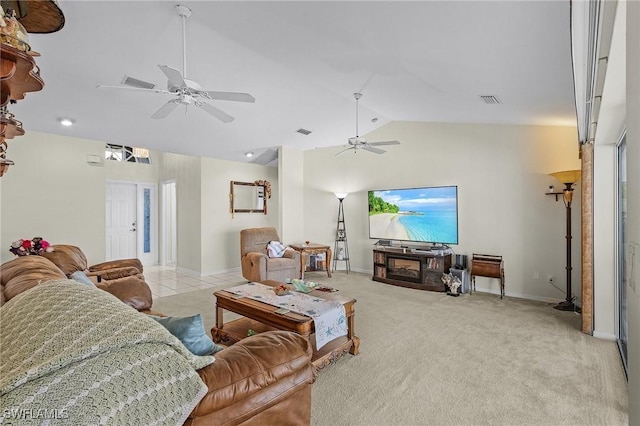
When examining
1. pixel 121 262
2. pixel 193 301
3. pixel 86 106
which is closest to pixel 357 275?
pixel 193 301

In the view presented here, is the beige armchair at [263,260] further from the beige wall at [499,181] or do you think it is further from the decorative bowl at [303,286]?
the decorative bowl at [303,286]

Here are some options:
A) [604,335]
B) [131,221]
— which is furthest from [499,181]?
[131,221]

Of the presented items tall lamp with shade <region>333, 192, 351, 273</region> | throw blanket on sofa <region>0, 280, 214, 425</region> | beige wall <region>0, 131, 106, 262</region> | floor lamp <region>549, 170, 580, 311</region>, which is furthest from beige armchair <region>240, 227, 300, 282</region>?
throw blanket on sofa <region>0, 280, 214, 425</region>

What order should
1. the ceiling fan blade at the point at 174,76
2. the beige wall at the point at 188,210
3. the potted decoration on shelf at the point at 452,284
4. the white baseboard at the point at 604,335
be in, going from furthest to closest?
the beige wall at the point at 188,210 → the potted decoration on shelf at the point at 452,284 → the white baseboard at the point at 604,335 → the ceiling fan blade at the point at 174,76

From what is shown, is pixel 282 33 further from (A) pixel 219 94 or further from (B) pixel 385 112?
(B) pixel 385 112

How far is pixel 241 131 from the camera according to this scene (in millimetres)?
5598

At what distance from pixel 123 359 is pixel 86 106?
175 inches

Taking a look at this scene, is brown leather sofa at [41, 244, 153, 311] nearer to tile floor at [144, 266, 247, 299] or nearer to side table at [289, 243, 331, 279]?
tile floor at [144, 266, 247, 299]

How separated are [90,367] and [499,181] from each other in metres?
5.23

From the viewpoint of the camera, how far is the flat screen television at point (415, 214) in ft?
16.9

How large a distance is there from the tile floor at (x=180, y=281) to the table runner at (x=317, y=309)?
2.64 m

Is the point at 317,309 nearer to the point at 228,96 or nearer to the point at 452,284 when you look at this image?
the point at 228,96

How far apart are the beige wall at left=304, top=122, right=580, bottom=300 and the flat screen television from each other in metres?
0.20

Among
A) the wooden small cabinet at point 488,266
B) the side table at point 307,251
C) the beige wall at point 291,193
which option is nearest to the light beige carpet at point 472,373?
the wooden small cabinet at point 488,266
